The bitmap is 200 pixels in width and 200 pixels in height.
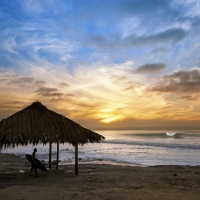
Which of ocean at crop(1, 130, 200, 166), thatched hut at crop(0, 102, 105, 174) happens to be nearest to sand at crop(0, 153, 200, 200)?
thatched hut at crop(0, 102, 105, 174)

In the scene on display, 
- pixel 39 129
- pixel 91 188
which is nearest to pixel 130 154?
pixel 39 129

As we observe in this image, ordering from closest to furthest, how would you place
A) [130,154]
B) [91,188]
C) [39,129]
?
[91,188], [39,129], [130,154]

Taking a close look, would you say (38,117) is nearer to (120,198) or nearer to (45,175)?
(45,175)

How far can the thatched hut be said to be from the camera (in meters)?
10.0

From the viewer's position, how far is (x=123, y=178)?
10.9 m

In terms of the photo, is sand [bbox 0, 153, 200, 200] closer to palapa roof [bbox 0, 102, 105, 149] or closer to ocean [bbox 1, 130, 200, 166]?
palapa roof [bbox 0, 102, 105, 149]

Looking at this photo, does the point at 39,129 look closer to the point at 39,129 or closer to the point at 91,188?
the point at 39,129

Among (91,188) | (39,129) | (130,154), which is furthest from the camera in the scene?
(130,154)

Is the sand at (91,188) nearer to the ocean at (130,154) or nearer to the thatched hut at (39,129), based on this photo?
the thatched hut at (39,129)

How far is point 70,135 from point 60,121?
36.8 inches

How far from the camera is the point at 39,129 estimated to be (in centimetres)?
1049

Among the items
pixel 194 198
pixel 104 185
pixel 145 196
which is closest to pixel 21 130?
pixel 104 185

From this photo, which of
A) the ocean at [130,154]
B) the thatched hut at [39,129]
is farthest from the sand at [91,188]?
the ocean at [130,154]

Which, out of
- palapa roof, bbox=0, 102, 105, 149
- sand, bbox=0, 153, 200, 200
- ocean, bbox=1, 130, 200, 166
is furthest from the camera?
ocean, bbox=1, 130, 200, 166
